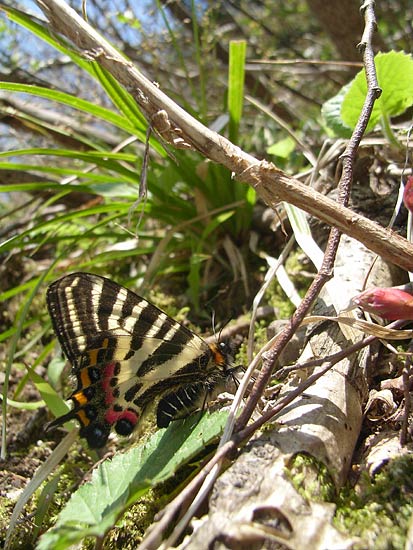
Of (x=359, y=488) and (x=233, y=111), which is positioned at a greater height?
(x=233, y=111)

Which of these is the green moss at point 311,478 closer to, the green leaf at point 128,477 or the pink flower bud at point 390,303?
the green leaf at point 128,477

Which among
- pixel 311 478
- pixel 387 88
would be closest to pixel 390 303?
pixel 311 478

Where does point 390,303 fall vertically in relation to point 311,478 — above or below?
above

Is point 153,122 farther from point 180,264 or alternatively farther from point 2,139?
point 2,139

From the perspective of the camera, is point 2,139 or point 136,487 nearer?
point 136,487

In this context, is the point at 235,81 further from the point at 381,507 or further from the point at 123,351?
the point at 381,507

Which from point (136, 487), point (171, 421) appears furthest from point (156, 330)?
point (136, 487)

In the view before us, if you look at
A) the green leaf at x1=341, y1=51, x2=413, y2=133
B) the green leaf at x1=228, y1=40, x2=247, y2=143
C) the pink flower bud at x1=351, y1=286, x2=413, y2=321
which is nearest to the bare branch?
the pink flower bud at x1=351, y1=286, x2=413, y2=321
